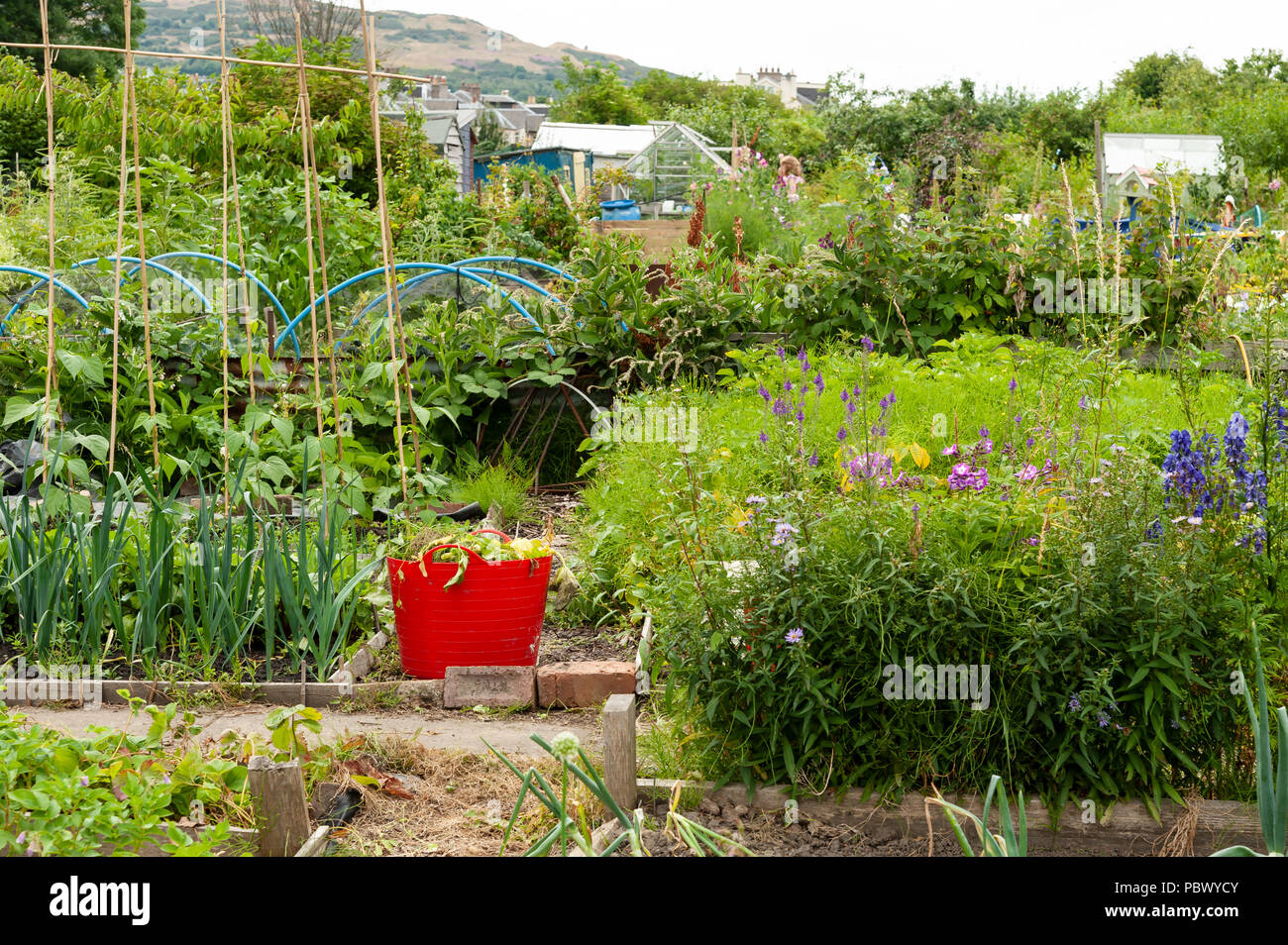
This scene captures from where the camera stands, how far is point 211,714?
A: 11.2ft

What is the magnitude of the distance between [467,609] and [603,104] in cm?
4651

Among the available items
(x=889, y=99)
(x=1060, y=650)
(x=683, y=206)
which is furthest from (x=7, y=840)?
(x=889, y=99)

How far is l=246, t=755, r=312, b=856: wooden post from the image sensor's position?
2383 millimetres

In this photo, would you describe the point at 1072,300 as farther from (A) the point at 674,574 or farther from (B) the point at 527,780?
(B) the point at 527,780

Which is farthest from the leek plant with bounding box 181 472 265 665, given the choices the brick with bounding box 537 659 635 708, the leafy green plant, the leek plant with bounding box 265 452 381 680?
the brick with bounding box 537 659 635 708

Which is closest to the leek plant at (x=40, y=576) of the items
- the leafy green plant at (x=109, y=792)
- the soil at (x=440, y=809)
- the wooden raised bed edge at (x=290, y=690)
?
the wooden raised bed edge at (x=290, y=690)

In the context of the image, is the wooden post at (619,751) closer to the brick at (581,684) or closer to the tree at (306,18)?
the brick at (581,684)

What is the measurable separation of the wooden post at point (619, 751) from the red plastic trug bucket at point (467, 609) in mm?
1141

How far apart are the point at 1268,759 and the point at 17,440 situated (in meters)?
5.56

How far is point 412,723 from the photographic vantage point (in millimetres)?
3453

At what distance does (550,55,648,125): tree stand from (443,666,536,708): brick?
1749 inches

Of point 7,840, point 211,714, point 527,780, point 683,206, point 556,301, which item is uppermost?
point 683,206

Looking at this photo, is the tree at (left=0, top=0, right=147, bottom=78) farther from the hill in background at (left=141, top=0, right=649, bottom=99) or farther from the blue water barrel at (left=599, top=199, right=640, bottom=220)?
the hill in background at (left=141, top=0, right=649, bottom=99)

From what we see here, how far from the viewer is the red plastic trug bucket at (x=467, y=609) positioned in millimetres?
3646
